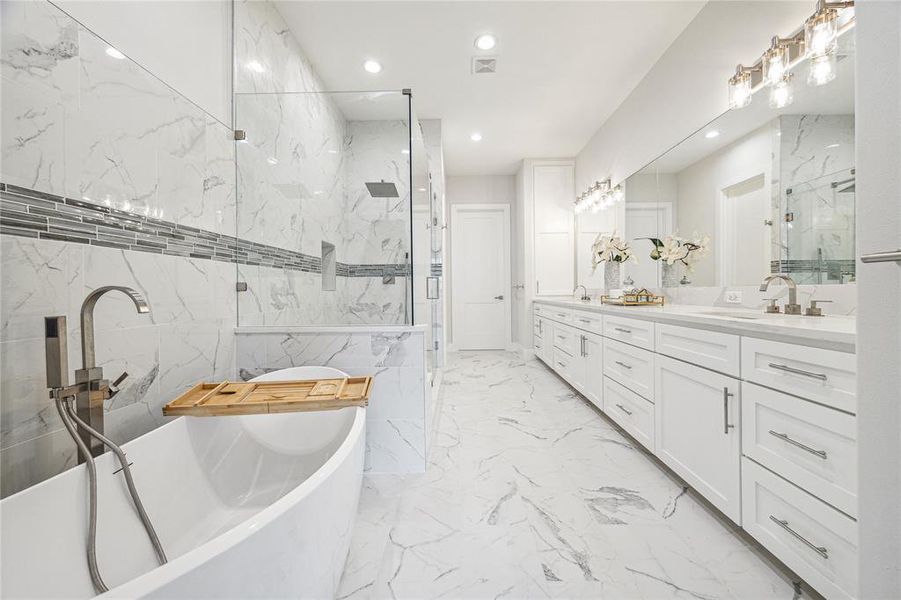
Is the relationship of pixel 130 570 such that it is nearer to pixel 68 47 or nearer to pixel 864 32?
pixel 68 47

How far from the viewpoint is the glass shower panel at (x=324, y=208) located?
6.48 feet

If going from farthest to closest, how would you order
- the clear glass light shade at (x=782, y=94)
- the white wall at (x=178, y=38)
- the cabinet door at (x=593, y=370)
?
the cabinet door at (x=593, y=370) < the clear glass light shade at (x=782, y=94) < the white wall at (x=178, y=38)

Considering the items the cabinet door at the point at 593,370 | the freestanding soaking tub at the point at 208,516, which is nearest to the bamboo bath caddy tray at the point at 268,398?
the freestanding soaking tub at the point at 208,516

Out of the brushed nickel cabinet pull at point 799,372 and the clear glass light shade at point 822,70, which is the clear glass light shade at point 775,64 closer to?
the clear glass light shade at point 822,70

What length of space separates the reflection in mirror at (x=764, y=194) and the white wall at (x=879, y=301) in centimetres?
104

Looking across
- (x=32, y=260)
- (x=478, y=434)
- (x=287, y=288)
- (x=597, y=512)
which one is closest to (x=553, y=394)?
(x=478, y=434)

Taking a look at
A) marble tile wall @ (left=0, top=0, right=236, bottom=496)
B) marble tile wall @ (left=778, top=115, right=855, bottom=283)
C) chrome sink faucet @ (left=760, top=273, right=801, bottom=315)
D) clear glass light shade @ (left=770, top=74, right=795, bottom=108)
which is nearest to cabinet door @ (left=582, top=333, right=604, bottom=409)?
chrome sink faucet @ (left=760, top=273, right=801, bottom=315)

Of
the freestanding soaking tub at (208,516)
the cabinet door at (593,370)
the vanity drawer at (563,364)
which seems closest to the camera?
the freestanding soaking tub at (208,516)

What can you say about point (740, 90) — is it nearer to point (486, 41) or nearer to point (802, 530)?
point (486, 41)

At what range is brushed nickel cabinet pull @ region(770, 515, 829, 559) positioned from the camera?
1.03m

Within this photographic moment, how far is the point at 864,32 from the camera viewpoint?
79 cm

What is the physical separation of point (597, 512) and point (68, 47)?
2.41 meters

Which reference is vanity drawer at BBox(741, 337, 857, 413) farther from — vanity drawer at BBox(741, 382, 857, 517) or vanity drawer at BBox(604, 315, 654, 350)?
vanity drawer at BBox(604, 315, 654, 350)

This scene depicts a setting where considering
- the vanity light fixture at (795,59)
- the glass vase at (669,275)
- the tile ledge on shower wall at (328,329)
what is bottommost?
the tile ledge on shower wall at (328,329)
